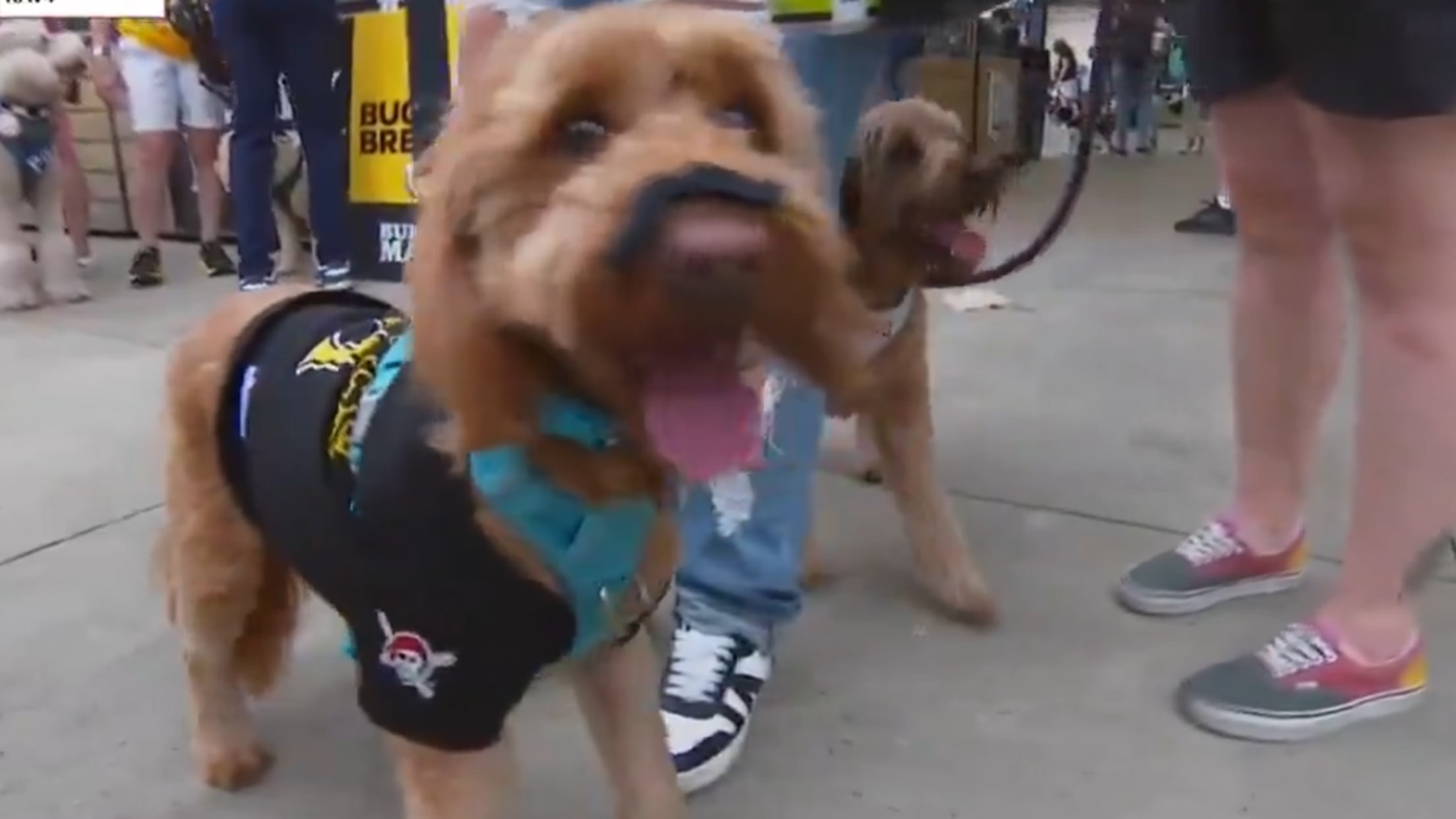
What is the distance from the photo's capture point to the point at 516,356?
1391 millimetres

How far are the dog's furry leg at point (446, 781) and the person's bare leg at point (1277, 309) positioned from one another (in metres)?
1.63

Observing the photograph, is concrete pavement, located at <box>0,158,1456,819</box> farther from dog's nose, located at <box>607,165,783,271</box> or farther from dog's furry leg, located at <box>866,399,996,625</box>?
dog's nose, located at <box>607,165,783,271</box>

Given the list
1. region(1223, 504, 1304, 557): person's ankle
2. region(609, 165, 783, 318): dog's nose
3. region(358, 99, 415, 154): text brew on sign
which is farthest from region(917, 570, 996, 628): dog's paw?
region(358, 99, 415, 154): text brew on sign

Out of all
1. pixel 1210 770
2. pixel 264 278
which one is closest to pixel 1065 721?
pixel 1210 770

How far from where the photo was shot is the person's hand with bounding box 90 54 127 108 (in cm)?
759

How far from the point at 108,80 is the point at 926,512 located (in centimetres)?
655

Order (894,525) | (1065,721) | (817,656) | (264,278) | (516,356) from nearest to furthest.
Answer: (516,356) → (1065,721) → (817,656) → (894,525) → (264,278)

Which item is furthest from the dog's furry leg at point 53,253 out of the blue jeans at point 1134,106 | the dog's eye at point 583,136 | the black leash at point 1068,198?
the blue jeans at point 1134,106

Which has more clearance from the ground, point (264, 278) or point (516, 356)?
point (516, 356)

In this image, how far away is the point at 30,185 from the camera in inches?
250

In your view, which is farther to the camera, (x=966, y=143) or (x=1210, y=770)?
(x=966, y=143)

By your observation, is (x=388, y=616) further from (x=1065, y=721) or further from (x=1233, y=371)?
(x=1233, y=371)

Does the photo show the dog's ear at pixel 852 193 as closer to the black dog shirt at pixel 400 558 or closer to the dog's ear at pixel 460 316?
the black dog shirt at pixel 400 558

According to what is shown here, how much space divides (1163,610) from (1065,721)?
0.48 metres
